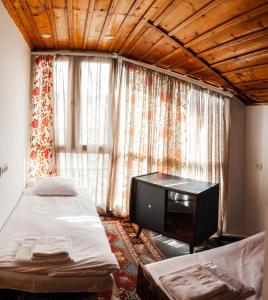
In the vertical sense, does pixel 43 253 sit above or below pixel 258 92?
below

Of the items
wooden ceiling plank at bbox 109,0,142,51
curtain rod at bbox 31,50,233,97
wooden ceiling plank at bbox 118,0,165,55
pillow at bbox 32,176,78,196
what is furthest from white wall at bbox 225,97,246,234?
pillow at bbox 32,176,78,196

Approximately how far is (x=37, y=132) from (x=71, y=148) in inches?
18.4

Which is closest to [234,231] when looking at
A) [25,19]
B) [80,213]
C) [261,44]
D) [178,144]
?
[178,144]

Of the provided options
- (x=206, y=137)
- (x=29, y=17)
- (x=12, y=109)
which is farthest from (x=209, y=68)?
(x=12, y=109)

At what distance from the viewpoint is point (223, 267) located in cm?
233

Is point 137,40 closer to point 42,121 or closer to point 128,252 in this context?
point 42,121

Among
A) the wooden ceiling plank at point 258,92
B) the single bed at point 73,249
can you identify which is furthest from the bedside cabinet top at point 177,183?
the wooden ceiling plank at point 258,92

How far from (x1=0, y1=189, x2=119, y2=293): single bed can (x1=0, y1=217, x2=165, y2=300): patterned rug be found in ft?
0.53

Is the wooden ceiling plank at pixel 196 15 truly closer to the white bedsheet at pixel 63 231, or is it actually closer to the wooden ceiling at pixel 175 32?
the wooden ceiling at pixel 175 32

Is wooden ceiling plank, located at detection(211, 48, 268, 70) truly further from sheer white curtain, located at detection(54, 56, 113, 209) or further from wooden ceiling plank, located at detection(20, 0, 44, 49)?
wooden ceiling plank, located at detection(20, 0, 44, 49)

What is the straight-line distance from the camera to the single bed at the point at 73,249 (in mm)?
→ 2256

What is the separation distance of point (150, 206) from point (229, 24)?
200cm

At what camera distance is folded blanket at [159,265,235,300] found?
191cm

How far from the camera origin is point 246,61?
3006 millimetres
